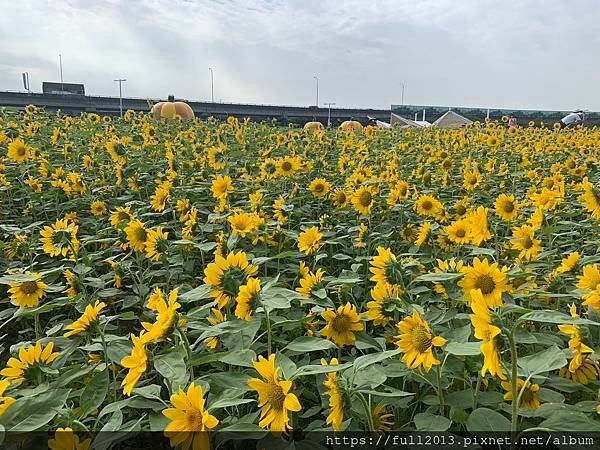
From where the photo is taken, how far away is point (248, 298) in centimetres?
129

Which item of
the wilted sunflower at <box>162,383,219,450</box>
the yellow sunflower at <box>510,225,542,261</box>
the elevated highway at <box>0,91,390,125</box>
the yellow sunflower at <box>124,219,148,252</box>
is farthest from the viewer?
the elevated highway at <box>0,91,390,125</box>

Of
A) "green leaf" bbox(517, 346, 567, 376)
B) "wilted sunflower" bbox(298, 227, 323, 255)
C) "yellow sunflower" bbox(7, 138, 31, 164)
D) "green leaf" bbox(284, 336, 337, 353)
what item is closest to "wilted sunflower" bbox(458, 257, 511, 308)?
"green leaf" bbox(517, 346, 567, 376)

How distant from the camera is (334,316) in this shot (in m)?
1.40

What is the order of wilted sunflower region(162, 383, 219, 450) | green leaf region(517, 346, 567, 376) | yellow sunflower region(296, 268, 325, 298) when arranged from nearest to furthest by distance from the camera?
wilted sunflower region(162, 383, 219, 450), green leaf region(517, 346, 567, 376), yellow sunflower region(296, 268, 325, 298)

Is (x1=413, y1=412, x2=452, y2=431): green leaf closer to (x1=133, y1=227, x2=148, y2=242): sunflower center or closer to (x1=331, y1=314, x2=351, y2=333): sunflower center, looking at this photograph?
(x1=331, y1=314, x2=351, y2=333): sunflower center

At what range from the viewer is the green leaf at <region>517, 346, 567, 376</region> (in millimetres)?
1026

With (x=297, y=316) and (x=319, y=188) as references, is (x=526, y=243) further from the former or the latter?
(x=319, y=188)

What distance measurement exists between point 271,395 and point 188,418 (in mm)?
173

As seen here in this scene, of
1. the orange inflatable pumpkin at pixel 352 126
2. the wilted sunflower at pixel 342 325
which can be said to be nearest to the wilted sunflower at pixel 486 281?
the wilted sunflower at pixel 342 325

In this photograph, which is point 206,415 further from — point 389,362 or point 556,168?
point 556,168

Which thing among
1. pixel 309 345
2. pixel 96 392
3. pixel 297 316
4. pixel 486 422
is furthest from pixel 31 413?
pixel 486 422

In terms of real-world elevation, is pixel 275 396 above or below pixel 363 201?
below

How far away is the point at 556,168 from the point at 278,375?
3351mm

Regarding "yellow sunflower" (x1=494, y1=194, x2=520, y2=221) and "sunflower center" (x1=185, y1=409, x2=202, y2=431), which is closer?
"sunflower center" (x1=185, y1=409, x2=202, y2=431)
